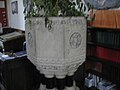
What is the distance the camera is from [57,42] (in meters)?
1.56

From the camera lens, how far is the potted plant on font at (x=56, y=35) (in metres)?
1.55

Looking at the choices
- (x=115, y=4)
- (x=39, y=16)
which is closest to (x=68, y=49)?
(x=39, y=16)

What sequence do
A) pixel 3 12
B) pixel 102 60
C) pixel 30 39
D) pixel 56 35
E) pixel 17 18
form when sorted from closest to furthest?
pixel 56 35 < pixel 30 39 < pixel 102 60 < pixel 17 18 < pixel 3 12

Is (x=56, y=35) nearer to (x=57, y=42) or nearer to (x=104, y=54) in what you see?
(x=57, y=42)

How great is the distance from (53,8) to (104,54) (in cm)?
77

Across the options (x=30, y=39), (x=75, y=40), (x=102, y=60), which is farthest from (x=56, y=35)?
(x=102, y=60)

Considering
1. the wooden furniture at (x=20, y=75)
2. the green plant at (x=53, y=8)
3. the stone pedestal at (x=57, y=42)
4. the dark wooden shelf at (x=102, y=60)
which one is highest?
the green plant at (x=53, y=8)

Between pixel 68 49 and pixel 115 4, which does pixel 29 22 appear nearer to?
pixel 68 49

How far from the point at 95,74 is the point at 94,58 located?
8.4 inches

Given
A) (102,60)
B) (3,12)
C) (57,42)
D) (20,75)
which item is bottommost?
(20,75)

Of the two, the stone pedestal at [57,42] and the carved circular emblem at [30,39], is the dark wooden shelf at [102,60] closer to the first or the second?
the stone pedestal at [57,42]

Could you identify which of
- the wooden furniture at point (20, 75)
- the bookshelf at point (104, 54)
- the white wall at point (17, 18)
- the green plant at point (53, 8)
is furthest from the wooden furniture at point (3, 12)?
the bookshelf at point (104, 54)

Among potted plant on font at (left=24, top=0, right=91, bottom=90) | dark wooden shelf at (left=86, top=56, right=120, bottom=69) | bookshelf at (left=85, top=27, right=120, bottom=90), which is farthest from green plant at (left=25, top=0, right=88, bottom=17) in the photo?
dark wooden shelf at (left=86, top=56, right=120, bottom=69)

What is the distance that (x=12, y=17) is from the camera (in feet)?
13.8
